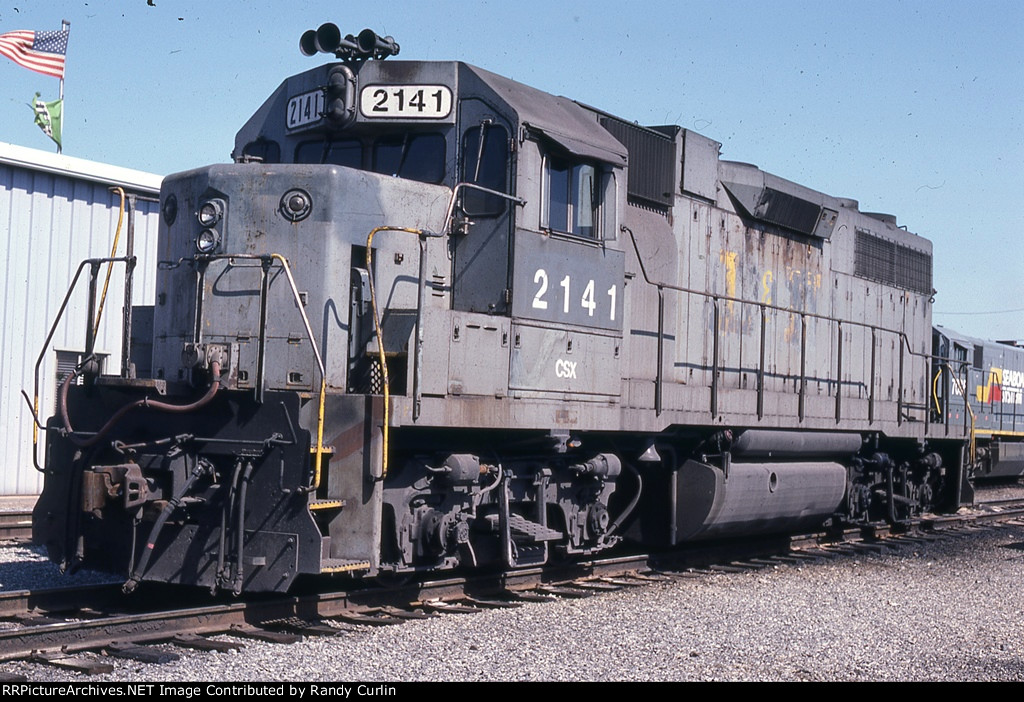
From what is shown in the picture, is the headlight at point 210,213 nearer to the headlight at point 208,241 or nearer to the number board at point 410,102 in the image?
the headlight at point 208,241

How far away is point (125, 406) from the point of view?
6.63 metres

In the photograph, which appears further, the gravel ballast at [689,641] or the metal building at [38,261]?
the metal building at [38,261]

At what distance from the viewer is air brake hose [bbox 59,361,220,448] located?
644 centimetres

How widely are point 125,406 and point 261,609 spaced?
145 cm

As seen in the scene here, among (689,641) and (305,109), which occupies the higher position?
(305,109)

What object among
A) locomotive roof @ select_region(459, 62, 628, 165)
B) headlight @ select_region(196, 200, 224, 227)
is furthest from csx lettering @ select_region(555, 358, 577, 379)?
headlight @ select_region(196, 200, 224, 227)

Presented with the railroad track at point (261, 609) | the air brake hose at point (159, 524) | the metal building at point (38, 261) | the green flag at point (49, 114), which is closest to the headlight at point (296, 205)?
the air brake hose at point (159, 524)

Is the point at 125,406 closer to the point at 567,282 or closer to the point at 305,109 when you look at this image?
the point at 305,109

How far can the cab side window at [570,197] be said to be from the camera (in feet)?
25.3

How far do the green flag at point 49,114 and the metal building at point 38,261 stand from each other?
11.1 feet

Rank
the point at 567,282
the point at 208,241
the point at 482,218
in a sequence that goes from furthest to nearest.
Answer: the point at 567,282 < the point at 482,218 < the point at 208,241

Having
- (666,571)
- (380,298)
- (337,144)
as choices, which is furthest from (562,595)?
(337,144)

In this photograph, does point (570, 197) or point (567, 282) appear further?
point (570, 197)

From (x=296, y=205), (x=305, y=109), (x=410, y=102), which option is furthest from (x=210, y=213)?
(x=410, y=102)
